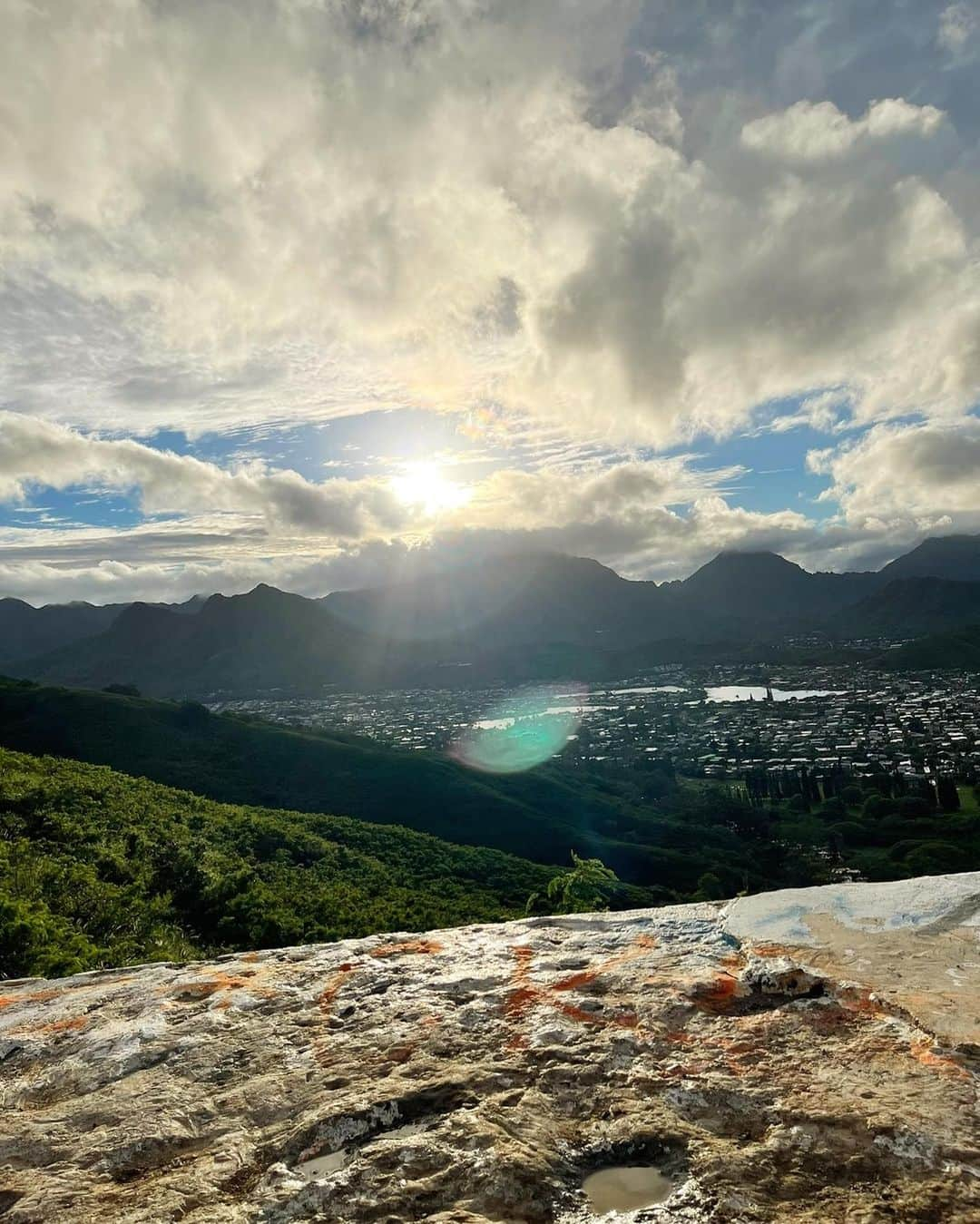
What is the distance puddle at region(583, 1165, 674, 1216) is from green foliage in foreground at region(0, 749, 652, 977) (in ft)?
34.8

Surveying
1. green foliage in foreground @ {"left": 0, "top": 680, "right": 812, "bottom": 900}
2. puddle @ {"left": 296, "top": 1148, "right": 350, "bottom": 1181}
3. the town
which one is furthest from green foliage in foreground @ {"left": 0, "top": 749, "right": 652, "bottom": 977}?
the town

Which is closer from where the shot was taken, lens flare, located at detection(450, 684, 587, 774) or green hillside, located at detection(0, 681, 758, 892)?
green hillside, located at detection(0, 681, 758, 892)

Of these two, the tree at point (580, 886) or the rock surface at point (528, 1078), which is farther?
the tree at point (580, 886)

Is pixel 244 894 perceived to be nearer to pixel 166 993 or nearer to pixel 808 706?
pixel 166 993

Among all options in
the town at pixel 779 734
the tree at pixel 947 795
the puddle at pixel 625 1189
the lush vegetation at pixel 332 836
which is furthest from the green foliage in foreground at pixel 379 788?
the puddle at pixel 625 1189

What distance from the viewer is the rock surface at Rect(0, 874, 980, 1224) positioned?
2.43 m

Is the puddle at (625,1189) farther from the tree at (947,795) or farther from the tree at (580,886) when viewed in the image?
the tree at (947,795)

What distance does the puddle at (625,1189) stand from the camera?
2379 millimetres

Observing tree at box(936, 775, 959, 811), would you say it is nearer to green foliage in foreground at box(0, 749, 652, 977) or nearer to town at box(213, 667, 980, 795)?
town at box(213, 667, 980, 795)

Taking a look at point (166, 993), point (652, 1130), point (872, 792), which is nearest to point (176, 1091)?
point (166, 993)

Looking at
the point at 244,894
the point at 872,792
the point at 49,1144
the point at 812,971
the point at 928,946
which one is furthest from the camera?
the point at 872,792

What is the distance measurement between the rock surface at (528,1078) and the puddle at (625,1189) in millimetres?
54

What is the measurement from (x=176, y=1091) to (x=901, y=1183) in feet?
10.9

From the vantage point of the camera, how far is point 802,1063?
3.06 meters
